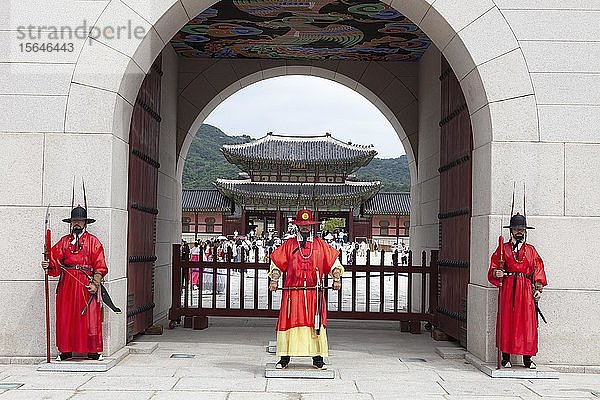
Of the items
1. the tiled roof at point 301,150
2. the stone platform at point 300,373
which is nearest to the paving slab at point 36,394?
the stone platform at point 300,373

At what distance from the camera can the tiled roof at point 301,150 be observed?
126 feet

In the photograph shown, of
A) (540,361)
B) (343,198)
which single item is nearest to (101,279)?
(540,361)

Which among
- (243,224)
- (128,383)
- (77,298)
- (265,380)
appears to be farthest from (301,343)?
(243,224)

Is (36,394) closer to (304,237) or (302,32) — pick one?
(304,237)

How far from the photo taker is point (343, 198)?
128 feet

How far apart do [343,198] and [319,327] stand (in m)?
32.4

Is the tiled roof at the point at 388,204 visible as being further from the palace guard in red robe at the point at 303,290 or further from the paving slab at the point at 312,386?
the paving slab at the point at 312,386

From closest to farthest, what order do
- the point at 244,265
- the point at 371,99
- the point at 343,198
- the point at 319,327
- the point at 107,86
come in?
1. the point at 319,327
2. the point at 107,86
3. the point at 244,265
4. the point at 371,99
5. the point at 343,198

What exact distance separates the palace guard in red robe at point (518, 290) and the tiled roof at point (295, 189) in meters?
31.6

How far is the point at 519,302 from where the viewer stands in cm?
684

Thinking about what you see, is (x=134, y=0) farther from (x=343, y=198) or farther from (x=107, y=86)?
(x=343, y=198)

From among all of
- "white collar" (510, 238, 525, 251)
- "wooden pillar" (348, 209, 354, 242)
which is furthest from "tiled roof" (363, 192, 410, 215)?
"white collar" (510, 238, 525, 251)

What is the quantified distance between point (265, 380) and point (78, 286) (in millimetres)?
1821

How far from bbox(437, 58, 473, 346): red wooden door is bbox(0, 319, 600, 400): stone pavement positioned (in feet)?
2.20
